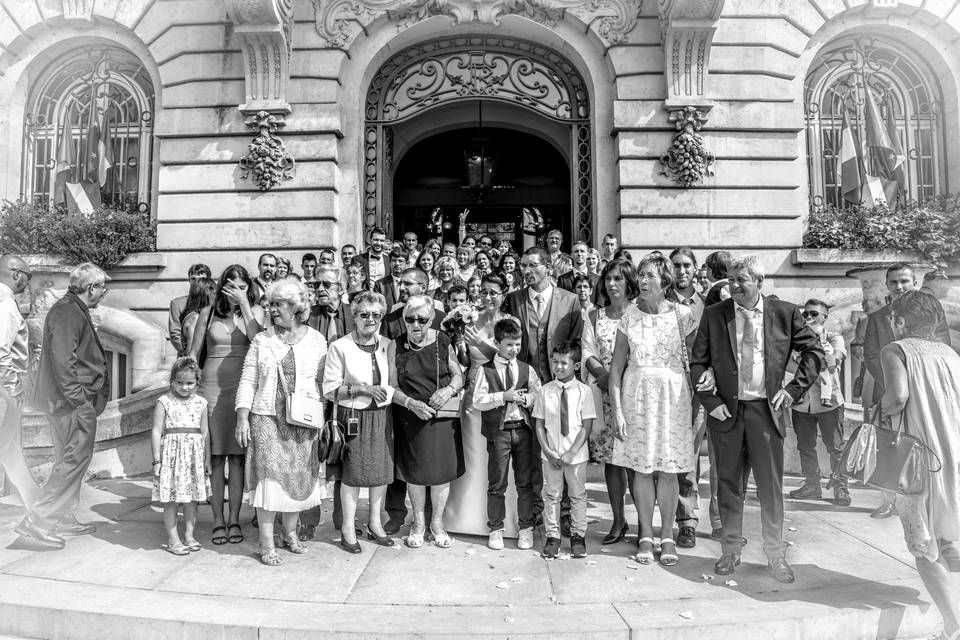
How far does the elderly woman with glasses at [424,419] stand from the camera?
535 centimetres

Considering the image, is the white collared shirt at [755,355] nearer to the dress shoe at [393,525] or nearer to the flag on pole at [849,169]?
the dress shoe at [393,525]

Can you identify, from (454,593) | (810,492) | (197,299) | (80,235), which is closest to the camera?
(454,593)

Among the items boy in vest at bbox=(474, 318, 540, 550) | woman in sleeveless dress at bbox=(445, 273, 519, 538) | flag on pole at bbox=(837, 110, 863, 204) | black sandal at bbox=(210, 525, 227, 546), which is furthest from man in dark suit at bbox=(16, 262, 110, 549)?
flag on pole at bbox=(837, 110, 863, 204)

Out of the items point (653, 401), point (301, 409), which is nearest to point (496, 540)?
point (653, 401)

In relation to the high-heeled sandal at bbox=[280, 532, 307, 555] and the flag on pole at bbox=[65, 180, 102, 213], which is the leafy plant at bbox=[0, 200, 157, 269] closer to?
the flag on pole at bbox=[65, 180, 102, 213]

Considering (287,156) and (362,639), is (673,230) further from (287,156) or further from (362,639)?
(362,639)

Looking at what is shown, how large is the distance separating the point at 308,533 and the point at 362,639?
1.92 m

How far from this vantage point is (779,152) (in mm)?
11078

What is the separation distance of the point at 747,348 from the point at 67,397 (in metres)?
5.21

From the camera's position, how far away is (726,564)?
4734 millimetres

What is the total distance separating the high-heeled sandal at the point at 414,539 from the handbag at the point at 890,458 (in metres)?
3.09

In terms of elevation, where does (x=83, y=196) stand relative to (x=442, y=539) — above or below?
above

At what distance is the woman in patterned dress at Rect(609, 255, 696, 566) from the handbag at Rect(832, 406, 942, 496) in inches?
45.3

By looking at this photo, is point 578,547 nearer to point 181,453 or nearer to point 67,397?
point 181,453
